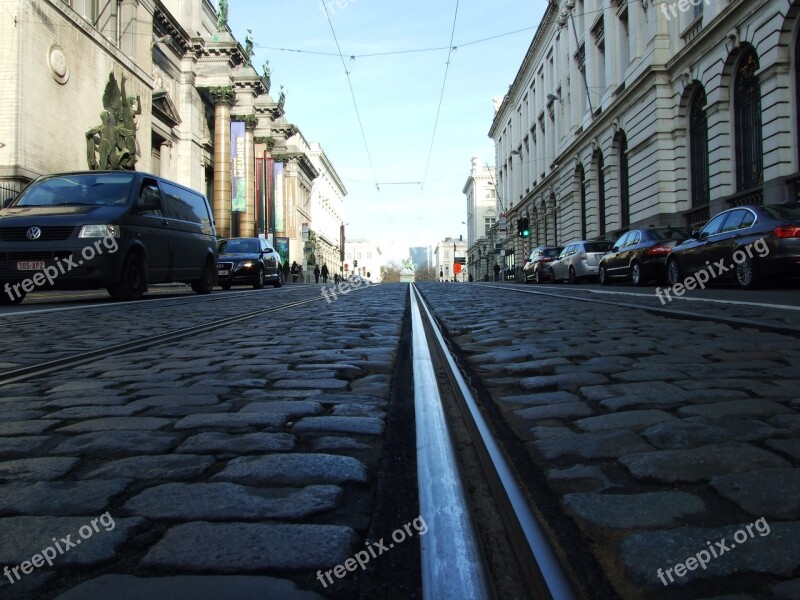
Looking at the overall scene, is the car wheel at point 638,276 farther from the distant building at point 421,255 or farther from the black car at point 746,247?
the distant building at point 421,255

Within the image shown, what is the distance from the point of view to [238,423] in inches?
101

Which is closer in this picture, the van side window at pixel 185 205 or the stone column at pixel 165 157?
the van side window at pixel 185 205

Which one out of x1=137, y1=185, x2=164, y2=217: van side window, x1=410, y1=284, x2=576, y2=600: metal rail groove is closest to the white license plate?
x1=137, y1=185, x2=164, y2=217: van side window

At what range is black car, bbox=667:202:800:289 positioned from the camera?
34.6 feet

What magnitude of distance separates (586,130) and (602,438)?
112 feet

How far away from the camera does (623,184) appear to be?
2988 cm

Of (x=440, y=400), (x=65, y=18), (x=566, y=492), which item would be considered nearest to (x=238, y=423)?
(x=440, y=400)

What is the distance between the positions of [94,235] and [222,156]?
28687mm

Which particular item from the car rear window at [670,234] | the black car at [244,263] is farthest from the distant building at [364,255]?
the car rear window at [670,234]

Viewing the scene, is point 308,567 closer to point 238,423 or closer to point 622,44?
point 238,423

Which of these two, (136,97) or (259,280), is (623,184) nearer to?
(259,280)

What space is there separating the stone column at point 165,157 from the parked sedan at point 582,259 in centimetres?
2068

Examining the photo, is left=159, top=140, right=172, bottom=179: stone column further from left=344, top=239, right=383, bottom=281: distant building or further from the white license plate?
left=344, top=239, right=383, bottom=281: distant building

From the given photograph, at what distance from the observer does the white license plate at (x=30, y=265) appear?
9.02 metres
